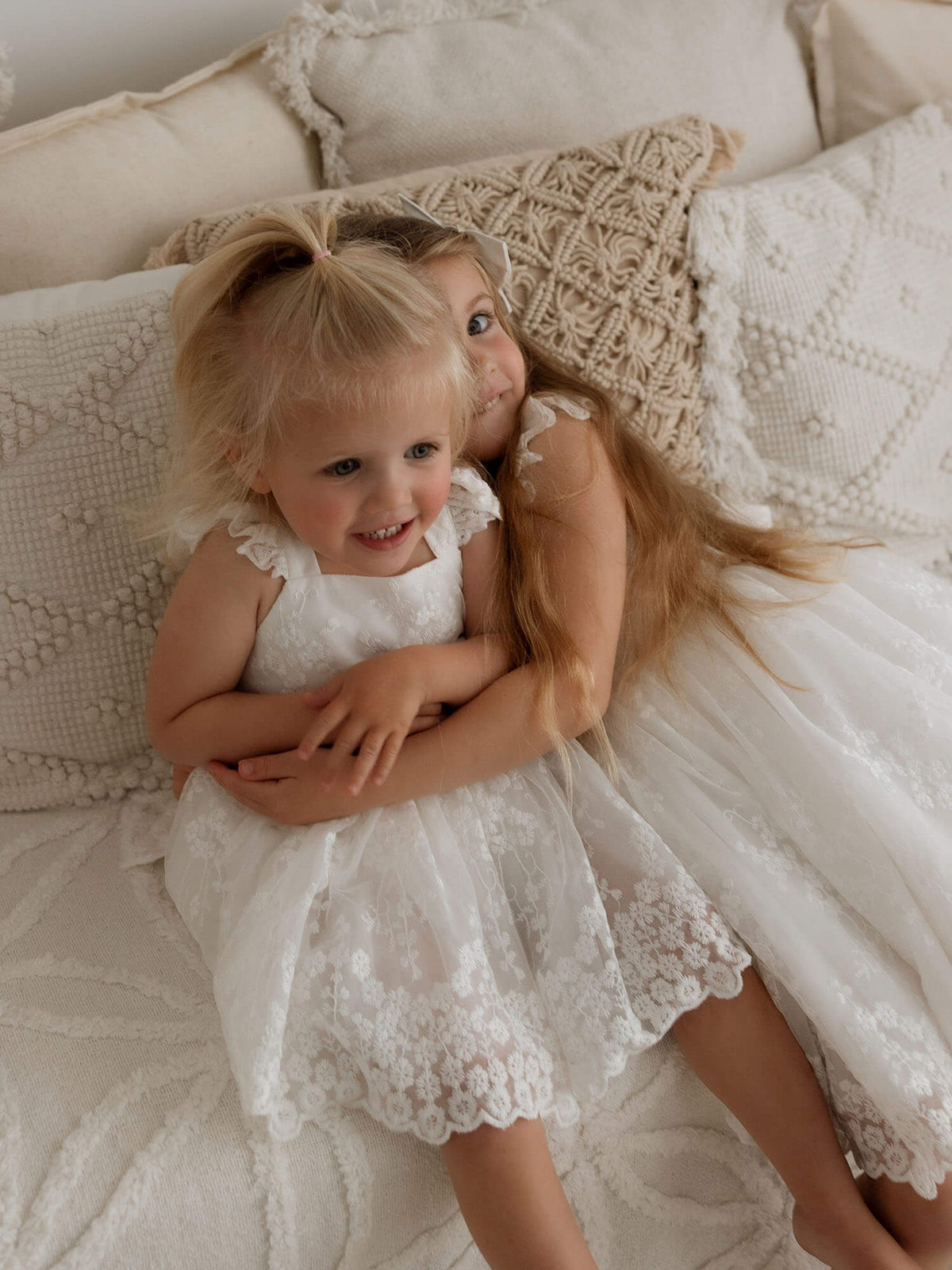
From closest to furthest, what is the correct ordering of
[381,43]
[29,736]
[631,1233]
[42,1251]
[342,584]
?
[42,1251], [631,1233], [342,584], [29,736], [381,43]

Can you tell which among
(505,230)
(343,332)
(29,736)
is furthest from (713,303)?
(29,736)

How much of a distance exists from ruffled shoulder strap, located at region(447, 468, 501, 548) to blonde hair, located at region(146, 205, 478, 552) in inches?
2.3

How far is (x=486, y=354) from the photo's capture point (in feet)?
3.37

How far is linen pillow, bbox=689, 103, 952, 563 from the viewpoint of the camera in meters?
1.22

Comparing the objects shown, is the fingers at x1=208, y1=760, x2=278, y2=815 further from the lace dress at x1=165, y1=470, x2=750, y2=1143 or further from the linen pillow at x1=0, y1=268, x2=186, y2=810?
the linen pillow at x1=0, y1=268, x2=186, y2=810

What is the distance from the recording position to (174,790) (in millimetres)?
1101

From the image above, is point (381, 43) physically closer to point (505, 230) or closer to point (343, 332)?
point (505, 230)

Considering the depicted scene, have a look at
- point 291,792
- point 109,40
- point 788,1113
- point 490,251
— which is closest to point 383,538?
point 291,792

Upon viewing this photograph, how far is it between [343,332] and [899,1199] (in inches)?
32.1

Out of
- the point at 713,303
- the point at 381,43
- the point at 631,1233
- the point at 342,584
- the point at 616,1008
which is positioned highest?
the point at 381,43

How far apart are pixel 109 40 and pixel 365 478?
3.15 feet

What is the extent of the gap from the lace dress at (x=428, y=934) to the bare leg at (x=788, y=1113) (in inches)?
2.0

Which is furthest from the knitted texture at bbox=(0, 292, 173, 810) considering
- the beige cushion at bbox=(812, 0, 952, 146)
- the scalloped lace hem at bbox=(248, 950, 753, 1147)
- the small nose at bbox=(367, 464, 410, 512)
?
the beige cushion at bbox=(812, 0, 952, 146)

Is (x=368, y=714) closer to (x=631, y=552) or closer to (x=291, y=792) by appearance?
(x=291, y=792)
